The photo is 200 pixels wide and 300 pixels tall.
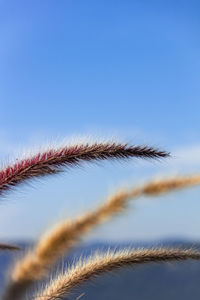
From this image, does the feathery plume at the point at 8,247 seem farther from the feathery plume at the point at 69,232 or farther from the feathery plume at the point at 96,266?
the feathery plume at the point at 96,266

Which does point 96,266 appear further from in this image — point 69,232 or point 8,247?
point 8,247

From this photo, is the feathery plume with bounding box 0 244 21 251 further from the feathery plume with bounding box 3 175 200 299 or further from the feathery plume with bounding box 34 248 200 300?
the feathery plume with bounding box 34 248 200 300

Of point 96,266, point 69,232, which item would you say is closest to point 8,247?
point 69,232

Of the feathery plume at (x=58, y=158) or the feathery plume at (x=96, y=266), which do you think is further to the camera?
the feathery plume at (x=96, y=266)

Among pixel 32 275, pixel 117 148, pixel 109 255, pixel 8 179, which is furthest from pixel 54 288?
pixel 117 148

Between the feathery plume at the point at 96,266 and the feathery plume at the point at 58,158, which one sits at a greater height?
the feathery plume at the point at 58,158

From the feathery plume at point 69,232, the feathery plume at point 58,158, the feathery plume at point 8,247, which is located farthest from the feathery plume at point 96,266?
the feathery plume at point 58,158

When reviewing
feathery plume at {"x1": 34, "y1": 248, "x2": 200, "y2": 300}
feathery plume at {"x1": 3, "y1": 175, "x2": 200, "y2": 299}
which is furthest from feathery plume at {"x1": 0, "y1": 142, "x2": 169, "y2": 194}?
feathery plume at {"x1": 34, "y1": 248, "x2": 200, "y2": 300}
